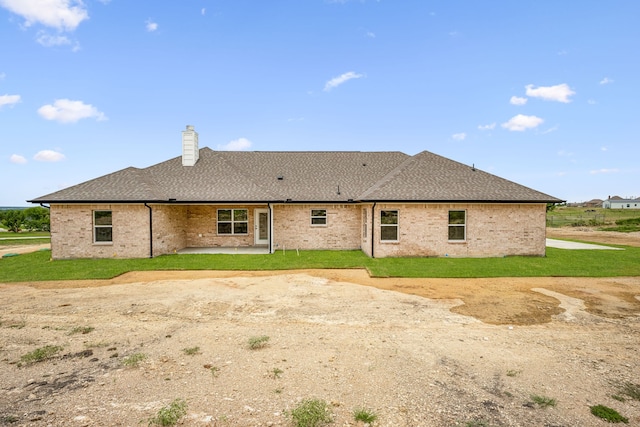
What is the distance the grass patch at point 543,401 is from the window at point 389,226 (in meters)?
11.4

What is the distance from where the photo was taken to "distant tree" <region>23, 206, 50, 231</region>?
101 ft

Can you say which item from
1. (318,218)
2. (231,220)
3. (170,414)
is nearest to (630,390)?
(170,414)

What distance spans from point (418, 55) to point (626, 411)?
2071cm

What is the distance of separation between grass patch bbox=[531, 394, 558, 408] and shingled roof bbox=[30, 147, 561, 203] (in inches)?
439

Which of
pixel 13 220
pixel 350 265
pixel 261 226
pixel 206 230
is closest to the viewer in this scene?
pixel 350 265

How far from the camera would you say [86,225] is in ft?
49.4

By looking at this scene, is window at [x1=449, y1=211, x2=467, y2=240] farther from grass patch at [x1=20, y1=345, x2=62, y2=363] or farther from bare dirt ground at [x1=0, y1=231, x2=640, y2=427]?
grass patch at [x1=20, y1=345, x2=62, y2=363]

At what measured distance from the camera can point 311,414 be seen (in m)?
3.54

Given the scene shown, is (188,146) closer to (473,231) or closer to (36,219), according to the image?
(473,231)

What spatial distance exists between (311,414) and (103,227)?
1576cm

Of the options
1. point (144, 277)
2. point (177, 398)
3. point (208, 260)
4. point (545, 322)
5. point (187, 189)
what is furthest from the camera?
point (187, 189)

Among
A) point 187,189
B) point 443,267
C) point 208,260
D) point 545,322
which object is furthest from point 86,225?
point 545,322

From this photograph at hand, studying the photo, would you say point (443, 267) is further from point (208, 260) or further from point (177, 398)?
point (177, 398)

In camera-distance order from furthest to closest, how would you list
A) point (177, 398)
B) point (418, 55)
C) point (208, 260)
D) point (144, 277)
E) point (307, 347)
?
point (418, 55), point (208, 260), point (144, 277), point (307, 347), point (177, 398)
